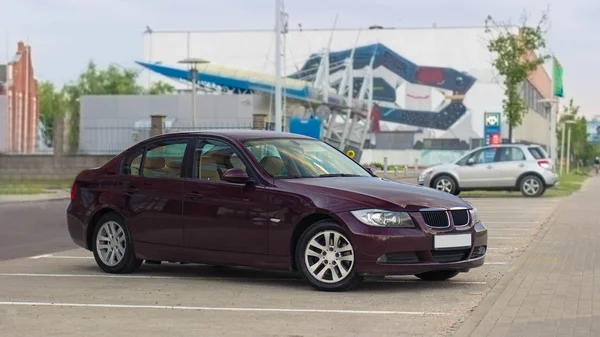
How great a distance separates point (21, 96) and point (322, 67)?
2262 centimetres

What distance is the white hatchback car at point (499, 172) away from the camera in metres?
30.6

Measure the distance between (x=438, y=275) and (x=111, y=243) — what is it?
3.45 metres

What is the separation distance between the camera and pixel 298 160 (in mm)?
10289

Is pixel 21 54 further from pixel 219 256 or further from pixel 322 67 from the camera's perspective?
pixel 219 256

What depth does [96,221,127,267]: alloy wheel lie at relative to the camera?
11.0m

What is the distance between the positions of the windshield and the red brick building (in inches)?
2554

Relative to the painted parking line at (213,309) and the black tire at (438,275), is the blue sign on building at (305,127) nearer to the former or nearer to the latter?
the black tire at (438,275)

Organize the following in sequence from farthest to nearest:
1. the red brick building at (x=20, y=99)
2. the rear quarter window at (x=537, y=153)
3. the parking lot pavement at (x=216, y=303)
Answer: the red brick building at (x=20, y=99), the rear quarter window at (x=537, y=153), the parking lot pavement at (x=216, y=303)

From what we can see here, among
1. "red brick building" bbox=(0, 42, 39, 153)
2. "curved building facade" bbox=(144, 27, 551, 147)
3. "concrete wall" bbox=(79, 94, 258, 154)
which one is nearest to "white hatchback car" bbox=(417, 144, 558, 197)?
"concrete wall" bbox=(79, 94, 258, 154)

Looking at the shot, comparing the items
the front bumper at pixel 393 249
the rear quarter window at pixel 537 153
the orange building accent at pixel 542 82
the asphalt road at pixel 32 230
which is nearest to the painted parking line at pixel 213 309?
the front bumper at pixel 393 249

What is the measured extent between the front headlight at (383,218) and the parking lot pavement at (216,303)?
620mm

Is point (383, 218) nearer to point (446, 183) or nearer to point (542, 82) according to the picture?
point (446, 183)

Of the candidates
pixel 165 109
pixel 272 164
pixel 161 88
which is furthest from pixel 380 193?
pixel 161 88

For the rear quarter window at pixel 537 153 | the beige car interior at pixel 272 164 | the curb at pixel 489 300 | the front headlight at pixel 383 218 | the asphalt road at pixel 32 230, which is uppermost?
the rear quarter window at pixel 537 153
